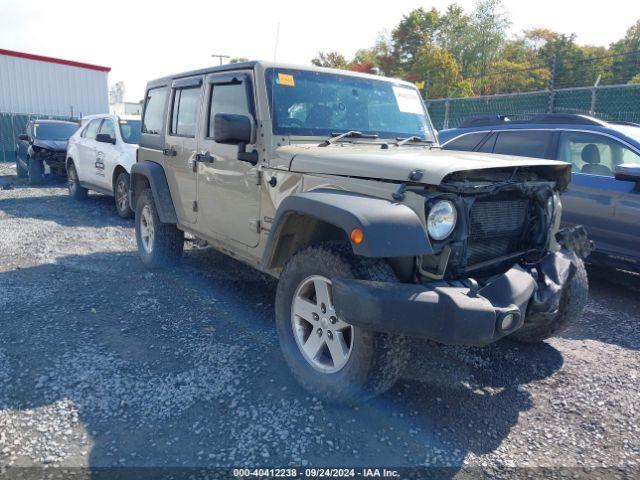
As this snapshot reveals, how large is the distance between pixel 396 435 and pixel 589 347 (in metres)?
2.08

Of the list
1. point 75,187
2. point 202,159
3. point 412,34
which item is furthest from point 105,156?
point 412,34

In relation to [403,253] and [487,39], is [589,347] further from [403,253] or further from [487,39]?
[487,39]

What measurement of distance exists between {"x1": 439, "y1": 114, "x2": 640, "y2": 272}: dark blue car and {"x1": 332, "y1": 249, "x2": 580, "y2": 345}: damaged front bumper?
310cm

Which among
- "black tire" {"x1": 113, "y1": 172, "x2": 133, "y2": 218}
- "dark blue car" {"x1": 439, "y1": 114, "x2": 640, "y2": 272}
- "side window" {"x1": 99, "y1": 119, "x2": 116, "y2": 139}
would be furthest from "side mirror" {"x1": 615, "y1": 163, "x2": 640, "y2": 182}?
"side window" {"x1": 99, "y1": 119, "x2": 116, "y2": 139}

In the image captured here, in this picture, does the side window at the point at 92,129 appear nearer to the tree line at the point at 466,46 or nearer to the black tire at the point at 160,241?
the black tire at the point at 160,241

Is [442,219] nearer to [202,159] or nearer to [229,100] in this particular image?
[229,100]

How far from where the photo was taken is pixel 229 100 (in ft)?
13.5

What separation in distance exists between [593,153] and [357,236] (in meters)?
4.31

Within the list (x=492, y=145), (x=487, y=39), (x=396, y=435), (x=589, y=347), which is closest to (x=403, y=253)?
(x=396, y=435)

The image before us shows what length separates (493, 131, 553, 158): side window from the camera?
19.5 ft

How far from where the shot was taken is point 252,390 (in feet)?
10.3

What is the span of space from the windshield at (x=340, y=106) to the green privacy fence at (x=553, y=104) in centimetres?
453

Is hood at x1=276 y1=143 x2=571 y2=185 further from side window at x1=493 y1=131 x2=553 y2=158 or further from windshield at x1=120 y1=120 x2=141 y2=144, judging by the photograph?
windshield at x1=120 y1=120 x2=141 y2=144

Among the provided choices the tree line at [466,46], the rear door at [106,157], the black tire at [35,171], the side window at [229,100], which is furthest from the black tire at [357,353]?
the tree line at [466,46]
